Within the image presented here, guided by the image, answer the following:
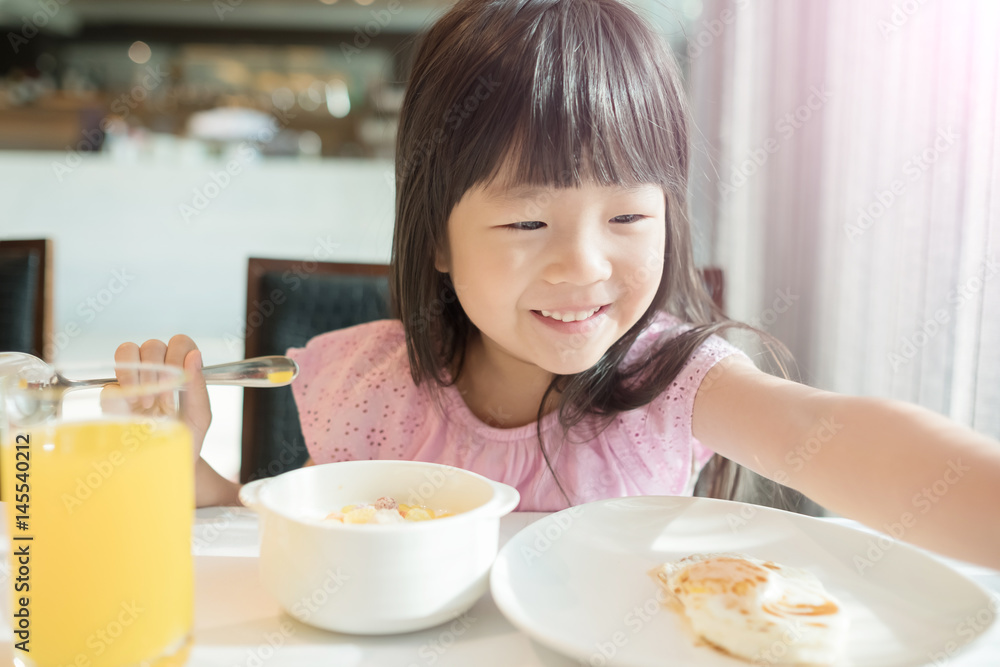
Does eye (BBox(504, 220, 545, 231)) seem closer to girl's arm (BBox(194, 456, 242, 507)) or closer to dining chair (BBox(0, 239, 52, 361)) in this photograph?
girl's arm (BBox(194, 456, 242, 507))

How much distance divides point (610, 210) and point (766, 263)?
117 centimetres

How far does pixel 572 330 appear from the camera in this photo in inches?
30.9

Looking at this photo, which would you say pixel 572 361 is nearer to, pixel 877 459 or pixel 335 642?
pixel 877 459

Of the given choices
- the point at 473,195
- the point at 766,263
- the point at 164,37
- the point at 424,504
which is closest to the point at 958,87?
Result: the point at 766,263

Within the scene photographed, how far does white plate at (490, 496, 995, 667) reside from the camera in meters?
0.42

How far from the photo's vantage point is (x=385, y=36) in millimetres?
4156

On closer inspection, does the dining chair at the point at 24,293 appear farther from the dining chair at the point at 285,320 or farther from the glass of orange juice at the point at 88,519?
the glass of orange juice at the point at 88,519

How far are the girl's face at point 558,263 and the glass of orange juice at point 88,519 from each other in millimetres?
417

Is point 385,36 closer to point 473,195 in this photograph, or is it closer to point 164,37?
point 164,37

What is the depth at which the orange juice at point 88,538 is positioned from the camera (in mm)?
375

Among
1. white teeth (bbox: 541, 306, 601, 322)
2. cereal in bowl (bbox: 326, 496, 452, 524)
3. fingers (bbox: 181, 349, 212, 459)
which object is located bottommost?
cereal in bowl (bbox: 326, 496, 452, 524)

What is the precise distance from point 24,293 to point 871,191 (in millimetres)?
1516

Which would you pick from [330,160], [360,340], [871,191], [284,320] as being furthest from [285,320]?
[330,160]

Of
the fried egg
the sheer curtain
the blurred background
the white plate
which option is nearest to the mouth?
the white plate
